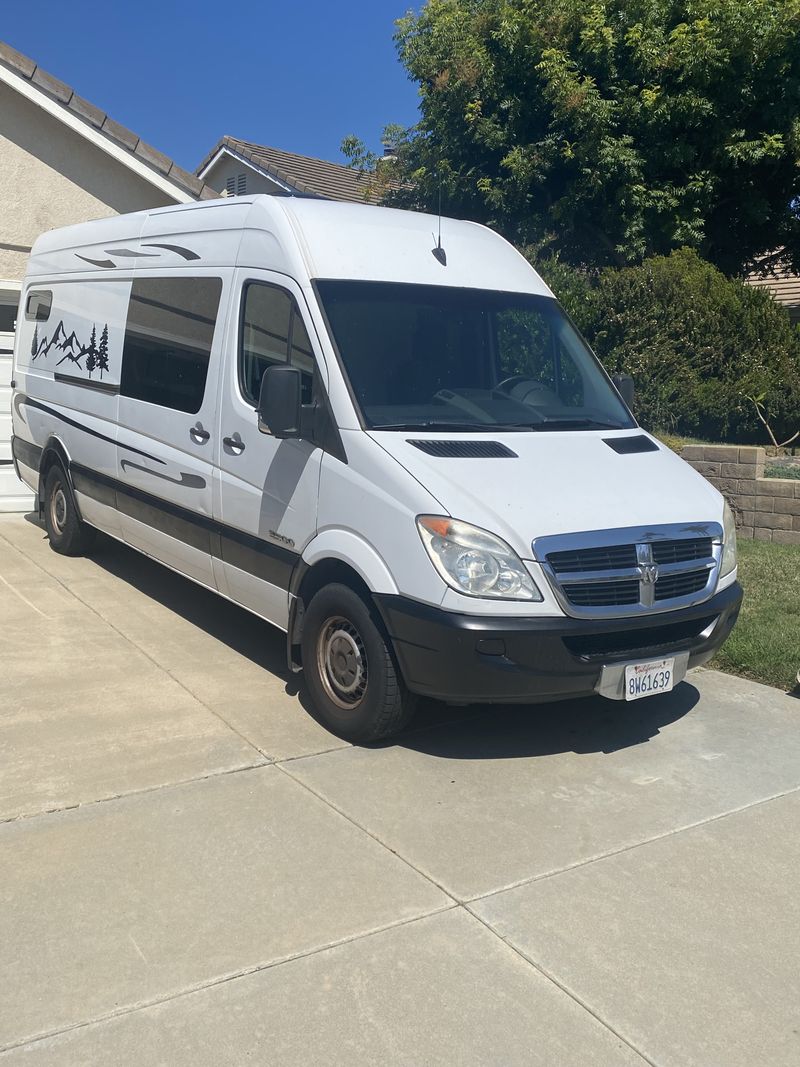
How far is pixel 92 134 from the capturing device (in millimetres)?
12211

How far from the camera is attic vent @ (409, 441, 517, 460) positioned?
4957 millimetres

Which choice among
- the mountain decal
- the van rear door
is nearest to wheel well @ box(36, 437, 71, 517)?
the mountain decal

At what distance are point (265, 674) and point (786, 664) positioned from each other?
314 cm

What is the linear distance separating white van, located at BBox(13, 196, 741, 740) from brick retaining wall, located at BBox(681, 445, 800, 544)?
13.6 ft

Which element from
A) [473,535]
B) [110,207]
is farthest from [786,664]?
[110,207]

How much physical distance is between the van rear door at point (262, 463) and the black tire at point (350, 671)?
14.2 inches

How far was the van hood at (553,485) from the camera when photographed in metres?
4.66

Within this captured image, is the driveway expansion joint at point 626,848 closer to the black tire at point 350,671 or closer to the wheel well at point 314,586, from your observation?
the black tire at point 350,671

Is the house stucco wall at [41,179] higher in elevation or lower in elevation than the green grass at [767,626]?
higher

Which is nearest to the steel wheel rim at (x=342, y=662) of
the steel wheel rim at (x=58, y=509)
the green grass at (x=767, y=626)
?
the green grass at (x=767, y=626)

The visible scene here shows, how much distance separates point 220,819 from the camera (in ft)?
14.1

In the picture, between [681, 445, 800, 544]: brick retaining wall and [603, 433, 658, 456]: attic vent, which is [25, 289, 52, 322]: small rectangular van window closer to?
[603, 433, 658, 456]: attic vent

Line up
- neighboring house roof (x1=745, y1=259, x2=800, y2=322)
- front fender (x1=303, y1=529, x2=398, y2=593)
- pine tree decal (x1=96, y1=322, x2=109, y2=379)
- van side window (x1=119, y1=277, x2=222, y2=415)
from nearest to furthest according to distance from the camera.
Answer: front fender (x1=303, y1=529, x2=398, y2=593)
van side window (x1=119, y1=277, x2=222, y2=415)
pine tree decal (x1=96, y1=322, x2=109, y2=379)
neighboring house roof (x1=745, y1=259, x2=800, y2=322)

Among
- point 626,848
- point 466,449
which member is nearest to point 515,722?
point 626,848
